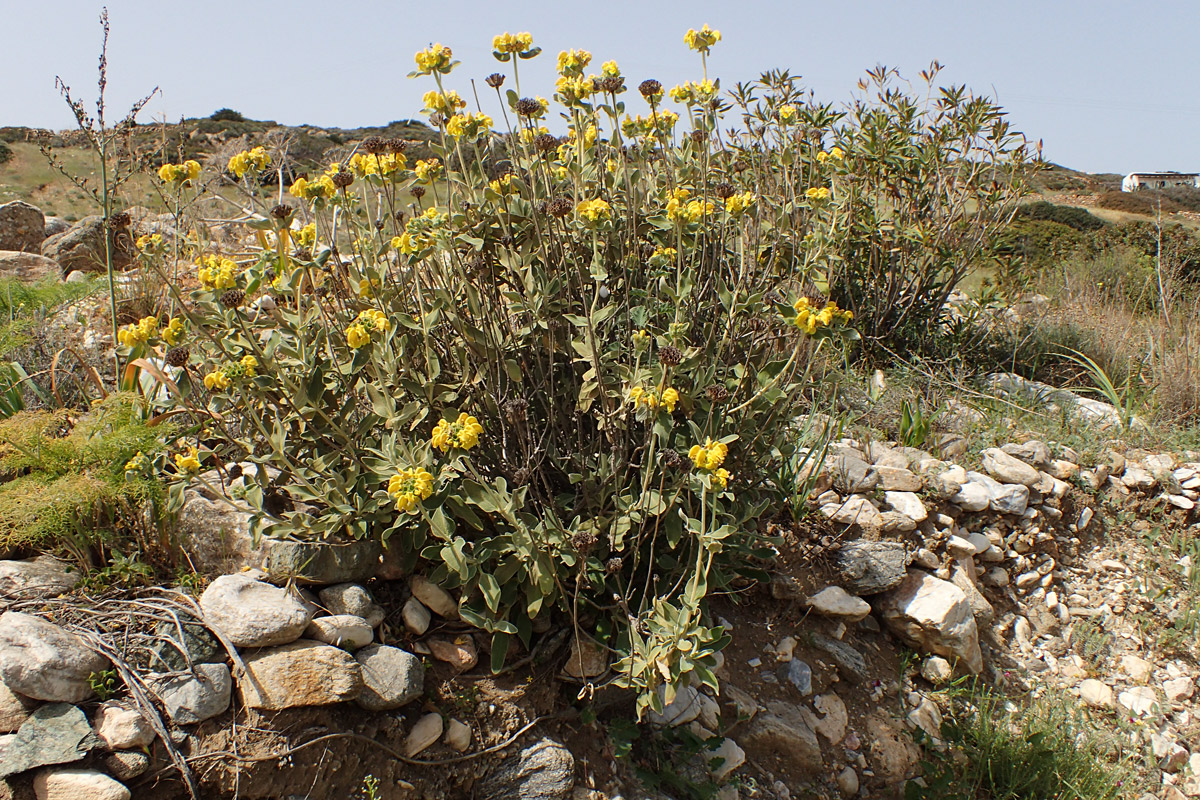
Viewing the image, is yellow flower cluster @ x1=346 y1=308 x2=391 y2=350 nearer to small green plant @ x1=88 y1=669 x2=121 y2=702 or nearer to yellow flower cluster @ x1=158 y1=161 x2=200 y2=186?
yellow flower cluster @ x1=158 y1=161 x2=200 y2=186

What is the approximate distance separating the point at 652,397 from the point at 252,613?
1281 mm

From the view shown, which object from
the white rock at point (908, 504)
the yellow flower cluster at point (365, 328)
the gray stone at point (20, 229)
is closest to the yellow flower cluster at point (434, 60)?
the yellow flower cluster at point (365, 328)

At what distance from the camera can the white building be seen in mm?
30297

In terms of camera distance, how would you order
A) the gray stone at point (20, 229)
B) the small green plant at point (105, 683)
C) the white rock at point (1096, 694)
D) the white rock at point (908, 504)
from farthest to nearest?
the gray stone at point (20, 229), the white rock at point (908, 504), the white rock at point (1096, 694), the small green plant at point (105, 683)

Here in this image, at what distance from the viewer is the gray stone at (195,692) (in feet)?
6.44

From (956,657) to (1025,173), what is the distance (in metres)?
3.43

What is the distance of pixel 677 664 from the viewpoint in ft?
6.52

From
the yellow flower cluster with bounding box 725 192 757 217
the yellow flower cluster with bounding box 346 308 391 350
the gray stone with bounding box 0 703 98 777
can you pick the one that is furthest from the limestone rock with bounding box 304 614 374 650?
the yellow flower cluster with bounding box 725 192 757 217

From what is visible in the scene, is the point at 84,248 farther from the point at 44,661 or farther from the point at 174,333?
the point at 44,661

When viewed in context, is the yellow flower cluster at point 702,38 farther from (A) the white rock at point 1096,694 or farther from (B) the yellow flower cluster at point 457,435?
(A) the white rock at point 1096,694

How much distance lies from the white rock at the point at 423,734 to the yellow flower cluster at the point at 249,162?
1763 mm

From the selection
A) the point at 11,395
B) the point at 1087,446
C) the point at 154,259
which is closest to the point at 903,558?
the point at 1087,446

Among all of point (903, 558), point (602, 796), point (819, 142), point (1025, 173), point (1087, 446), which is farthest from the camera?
point (1025, 173)

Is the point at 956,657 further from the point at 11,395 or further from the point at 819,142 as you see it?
the point at 11,395
